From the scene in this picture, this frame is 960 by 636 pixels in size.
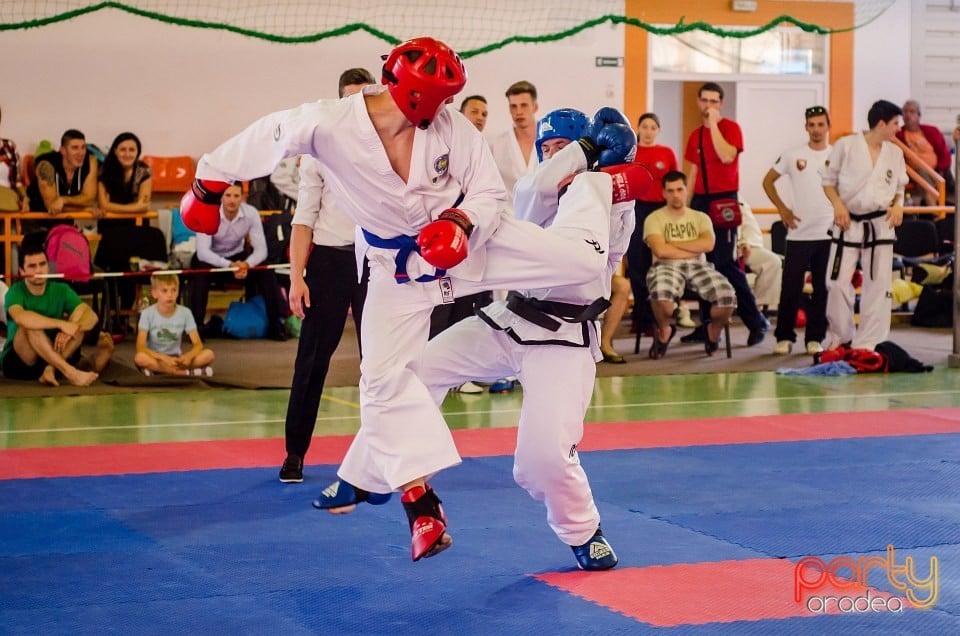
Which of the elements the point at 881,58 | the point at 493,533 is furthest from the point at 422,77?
the point at 881,58

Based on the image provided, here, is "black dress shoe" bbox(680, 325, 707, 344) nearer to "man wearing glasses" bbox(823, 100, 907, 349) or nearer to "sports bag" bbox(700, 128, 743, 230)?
"sports bag" bbox(700, 128, 743, 230)

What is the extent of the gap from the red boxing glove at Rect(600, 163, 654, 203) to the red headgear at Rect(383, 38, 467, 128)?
2.24 feet

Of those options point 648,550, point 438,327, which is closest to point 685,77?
point 438,327

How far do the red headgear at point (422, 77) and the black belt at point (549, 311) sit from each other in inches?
27.5

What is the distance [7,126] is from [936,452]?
33.3 feet

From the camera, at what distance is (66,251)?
33.8 feet

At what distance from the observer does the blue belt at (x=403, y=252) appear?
3793 mm

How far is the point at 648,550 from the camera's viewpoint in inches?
165

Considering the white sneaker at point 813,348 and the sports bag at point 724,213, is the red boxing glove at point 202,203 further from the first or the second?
the sports bag at point 724,213

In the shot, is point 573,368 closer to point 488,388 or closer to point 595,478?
point 595,478

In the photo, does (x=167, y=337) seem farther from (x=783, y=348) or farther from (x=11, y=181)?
(x=783, y=348)

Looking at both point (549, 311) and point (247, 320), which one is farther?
point (247, 320)

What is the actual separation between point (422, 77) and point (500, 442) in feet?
10.4

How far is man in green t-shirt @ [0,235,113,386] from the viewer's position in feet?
27.5
